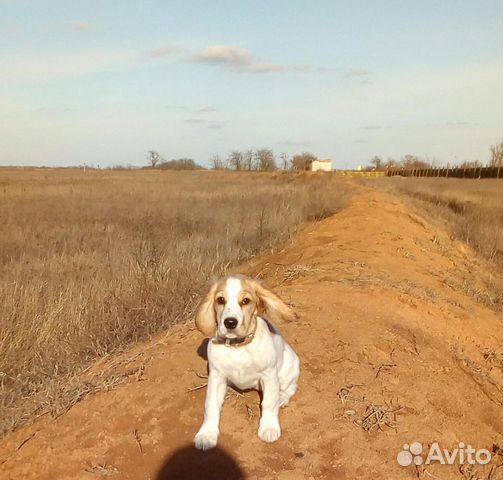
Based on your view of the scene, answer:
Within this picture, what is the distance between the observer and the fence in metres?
51.1

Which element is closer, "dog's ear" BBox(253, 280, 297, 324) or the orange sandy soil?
the orange sandy soil

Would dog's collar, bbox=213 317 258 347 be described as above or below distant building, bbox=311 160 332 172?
above

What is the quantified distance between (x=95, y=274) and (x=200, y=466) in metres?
5.77

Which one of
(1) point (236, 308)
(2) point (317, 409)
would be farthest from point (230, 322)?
(2) point (317, 409)

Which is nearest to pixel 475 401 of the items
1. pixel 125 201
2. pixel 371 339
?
pixel 371 339

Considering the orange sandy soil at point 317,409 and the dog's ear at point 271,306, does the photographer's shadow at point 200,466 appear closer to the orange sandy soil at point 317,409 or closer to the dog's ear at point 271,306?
the orange sandy soil at point 317,409

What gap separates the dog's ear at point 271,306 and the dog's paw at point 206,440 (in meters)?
0.87

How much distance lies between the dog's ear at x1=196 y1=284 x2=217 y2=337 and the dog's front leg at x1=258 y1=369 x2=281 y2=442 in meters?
0.49

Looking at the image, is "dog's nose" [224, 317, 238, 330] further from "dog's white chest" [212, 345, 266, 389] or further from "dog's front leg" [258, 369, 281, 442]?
"dog's front leg" [258, 369, 281, 442]

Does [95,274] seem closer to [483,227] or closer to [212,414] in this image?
[212,414]

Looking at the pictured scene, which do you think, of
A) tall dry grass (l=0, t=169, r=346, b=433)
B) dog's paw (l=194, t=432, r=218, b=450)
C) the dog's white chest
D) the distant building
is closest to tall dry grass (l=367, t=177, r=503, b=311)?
tall dry grass (l=0, t=169, r=346, b=433)

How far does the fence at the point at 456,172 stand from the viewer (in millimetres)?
51069

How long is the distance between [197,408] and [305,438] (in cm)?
85

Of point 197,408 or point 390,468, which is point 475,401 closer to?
point 390,468
